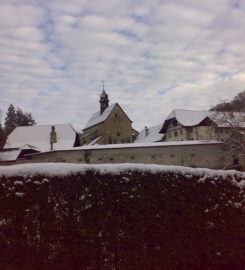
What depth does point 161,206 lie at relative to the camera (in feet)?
20.6

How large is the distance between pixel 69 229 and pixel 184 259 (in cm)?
284

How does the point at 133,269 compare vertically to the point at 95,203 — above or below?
below

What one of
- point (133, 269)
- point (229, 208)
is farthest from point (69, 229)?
point (229, 208)

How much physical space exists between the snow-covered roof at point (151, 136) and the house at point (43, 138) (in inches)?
571

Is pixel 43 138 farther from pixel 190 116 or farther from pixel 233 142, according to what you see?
pixel 233 142

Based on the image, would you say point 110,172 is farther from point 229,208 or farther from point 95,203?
point 229,208

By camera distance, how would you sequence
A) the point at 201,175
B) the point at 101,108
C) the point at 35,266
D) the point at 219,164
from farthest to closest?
1. the point at 101,108
2. the point at 219,164
3. the point at 201,175
4. the point at 35,266

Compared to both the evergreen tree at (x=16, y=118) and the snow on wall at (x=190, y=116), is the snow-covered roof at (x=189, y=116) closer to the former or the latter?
the snow on wall at (x=190, y=116)

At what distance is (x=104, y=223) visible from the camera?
225 inches

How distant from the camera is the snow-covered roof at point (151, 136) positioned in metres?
52.9

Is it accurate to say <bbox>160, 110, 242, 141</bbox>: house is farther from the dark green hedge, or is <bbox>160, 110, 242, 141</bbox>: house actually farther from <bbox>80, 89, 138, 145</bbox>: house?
the dark green hedge

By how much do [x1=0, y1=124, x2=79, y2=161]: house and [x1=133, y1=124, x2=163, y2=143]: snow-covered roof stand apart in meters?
14.5

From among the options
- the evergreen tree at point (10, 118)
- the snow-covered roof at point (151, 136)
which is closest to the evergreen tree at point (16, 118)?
the evergreen tree at point (10, 118)

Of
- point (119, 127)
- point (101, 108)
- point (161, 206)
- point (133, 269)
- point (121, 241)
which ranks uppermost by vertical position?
point (101, 108)
